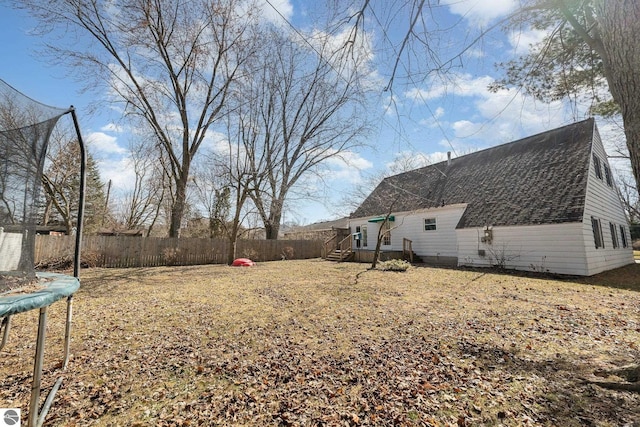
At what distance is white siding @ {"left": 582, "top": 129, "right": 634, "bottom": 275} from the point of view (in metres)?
9.50

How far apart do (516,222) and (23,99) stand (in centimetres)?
1377

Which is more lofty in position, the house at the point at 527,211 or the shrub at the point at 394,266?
the house at the point at 527,211

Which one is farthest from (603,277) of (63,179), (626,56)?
(63,179)

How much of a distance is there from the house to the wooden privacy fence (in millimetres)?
8939

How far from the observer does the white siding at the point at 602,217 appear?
9.50m

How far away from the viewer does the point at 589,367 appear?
3076 millimetres

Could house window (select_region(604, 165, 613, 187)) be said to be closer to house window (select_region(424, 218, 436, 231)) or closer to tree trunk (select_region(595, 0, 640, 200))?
house window (select_region(424, 218, 436, 231))

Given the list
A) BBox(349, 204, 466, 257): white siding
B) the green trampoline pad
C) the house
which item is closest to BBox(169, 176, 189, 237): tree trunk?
the house

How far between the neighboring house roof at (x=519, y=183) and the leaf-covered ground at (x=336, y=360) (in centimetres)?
476

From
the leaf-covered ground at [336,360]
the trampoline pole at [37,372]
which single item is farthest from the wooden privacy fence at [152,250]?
the trampoline pole at [37,372]

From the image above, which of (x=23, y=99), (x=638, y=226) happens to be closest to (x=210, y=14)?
(x=23, y=99)

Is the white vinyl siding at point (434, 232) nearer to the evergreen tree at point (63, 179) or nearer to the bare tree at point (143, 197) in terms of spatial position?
the evergreen tree at point (63, 179)

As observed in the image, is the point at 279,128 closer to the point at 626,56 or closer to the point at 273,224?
the point at 273,224

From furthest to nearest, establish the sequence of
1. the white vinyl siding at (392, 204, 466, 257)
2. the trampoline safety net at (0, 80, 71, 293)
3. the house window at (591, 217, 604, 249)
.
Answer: the white vinyl siding at (392, 204, 466, 257)
the house window at (591, 217, 604, 249)
the trampoline safety net at (0, 80, 71, 293)
